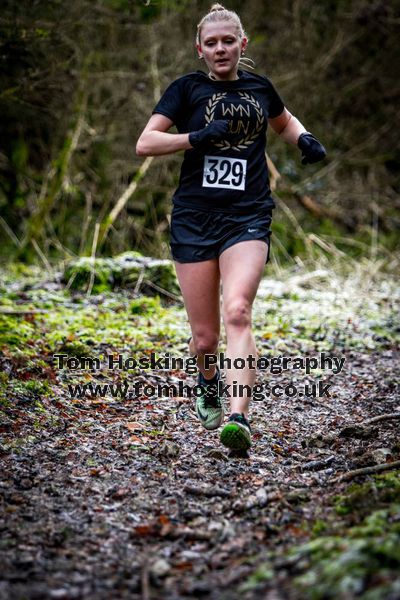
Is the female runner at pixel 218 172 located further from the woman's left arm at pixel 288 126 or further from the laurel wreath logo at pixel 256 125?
the woman's left arm at pixel 288 126

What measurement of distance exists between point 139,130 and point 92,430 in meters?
8.02

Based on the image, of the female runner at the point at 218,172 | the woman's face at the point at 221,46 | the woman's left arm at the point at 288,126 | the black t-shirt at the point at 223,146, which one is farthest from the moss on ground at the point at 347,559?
the woman's face at the point at 221,46

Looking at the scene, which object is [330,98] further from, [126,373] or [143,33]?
[126,373]

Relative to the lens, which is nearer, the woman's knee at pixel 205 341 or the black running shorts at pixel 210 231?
the black running shorts at pixel 210 231

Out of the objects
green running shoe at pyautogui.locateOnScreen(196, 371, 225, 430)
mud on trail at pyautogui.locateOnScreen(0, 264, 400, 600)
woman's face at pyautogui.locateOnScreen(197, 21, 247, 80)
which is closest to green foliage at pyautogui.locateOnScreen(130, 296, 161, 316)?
mud on trail at pyautogui.locateOnScreen(0, 264, 400, 600)

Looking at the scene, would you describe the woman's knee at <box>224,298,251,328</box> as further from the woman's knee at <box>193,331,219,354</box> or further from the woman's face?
the woman's face

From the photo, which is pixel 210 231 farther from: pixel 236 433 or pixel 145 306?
pixel 145 306

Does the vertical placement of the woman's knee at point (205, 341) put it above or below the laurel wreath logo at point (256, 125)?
below

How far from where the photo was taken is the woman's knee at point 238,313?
3.48m

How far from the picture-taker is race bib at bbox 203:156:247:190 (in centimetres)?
366

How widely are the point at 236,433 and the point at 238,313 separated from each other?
61 cm

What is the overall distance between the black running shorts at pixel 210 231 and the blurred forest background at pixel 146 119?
Answer: 155 inches

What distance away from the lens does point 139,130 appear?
11.2 meters

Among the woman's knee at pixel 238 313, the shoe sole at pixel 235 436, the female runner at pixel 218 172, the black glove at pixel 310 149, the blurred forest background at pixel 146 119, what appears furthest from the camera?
the blurred forest background at pixel 146 119
